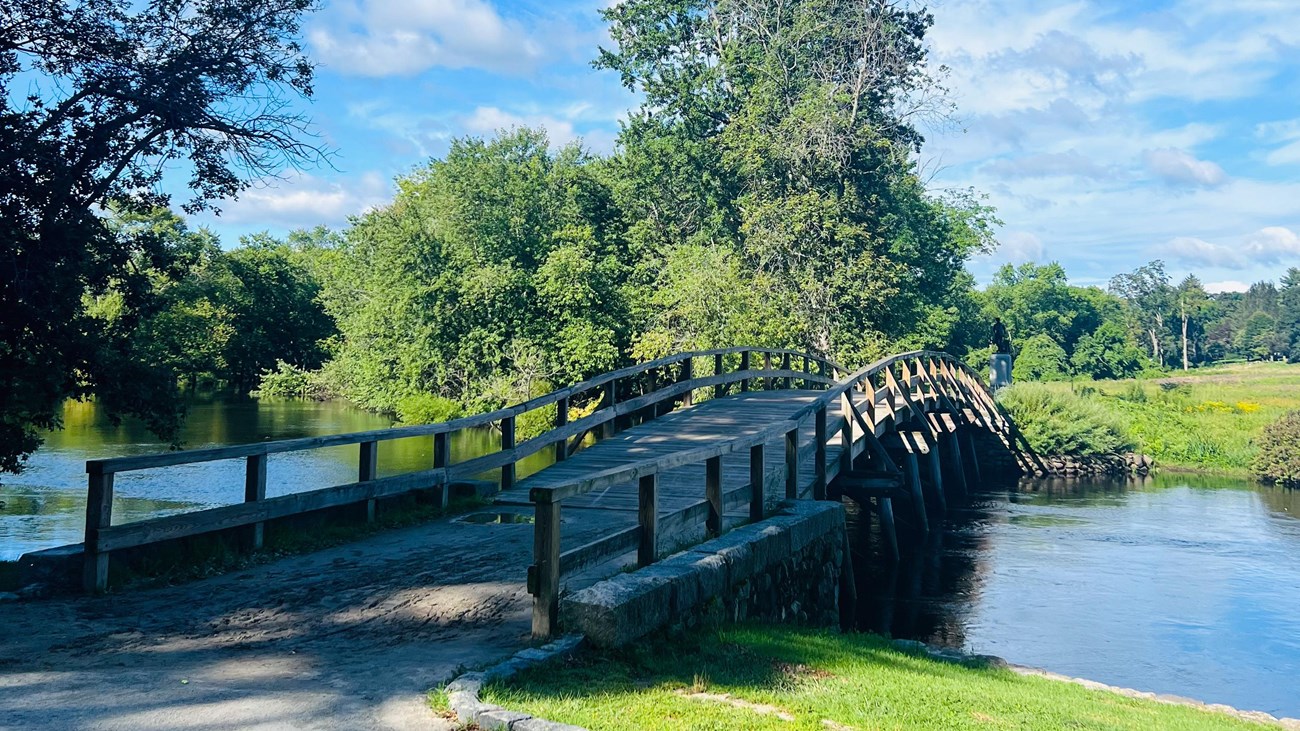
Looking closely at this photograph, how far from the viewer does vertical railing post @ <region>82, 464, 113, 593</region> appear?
683 centimetres

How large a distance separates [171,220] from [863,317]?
1282 inches

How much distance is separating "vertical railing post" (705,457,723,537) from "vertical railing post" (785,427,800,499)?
2185mm

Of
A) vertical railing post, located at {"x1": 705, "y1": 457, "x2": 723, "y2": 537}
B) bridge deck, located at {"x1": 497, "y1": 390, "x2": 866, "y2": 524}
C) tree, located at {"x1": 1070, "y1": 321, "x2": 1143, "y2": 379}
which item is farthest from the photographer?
tree, located at {"x1": 1070, "y1": 321, "x2": 1143, "y2": 379}

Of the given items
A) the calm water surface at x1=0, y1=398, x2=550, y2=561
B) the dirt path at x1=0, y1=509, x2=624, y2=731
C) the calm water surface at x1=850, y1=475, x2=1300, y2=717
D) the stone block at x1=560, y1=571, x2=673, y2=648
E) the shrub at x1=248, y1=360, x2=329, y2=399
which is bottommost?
the calm water surface at x1=850, y1=475, x2=1300, y2=717

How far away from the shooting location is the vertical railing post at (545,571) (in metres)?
5.81

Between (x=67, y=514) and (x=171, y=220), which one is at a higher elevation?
(x=171, y=220)

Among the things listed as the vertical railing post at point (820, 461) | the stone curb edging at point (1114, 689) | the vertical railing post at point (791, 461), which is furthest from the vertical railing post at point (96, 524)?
the vertical railing post at point (820, 461)

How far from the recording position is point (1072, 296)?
261 feet

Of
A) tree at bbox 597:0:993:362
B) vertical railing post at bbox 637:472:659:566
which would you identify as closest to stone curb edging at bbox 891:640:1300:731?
vertical railing post at bbox 637:472:659:566

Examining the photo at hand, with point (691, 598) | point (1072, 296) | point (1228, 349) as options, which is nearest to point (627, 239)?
point (691, 598)

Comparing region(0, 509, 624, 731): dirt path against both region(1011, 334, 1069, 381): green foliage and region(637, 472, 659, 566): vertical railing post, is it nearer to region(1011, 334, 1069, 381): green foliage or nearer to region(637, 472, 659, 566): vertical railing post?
region(637, 472, 659, 566): vertical railing post

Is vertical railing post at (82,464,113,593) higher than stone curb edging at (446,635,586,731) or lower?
higher

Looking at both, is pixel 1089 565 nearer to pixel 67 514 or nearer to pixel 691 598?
pixel 691 598

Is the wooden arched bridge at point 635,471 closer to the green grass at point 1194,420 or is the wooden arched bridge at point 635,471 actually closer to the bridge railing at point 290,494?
the bridge railing at point 290,494
